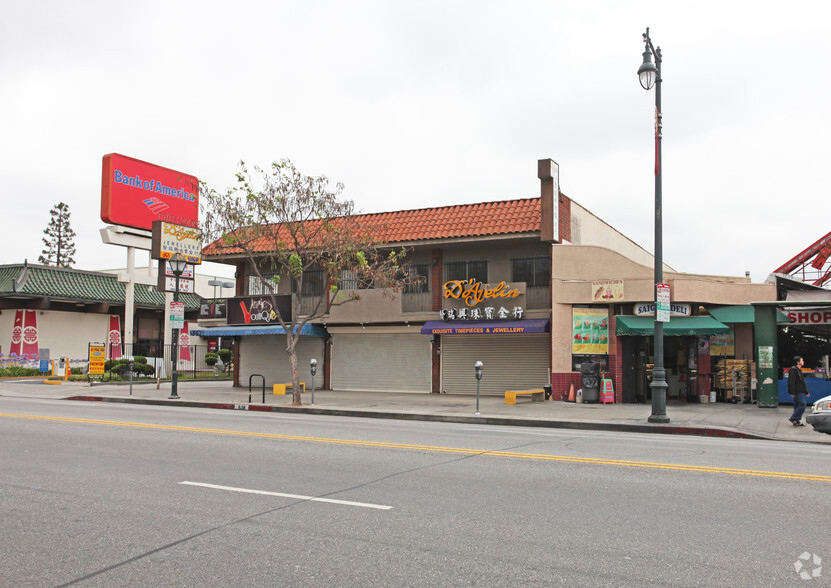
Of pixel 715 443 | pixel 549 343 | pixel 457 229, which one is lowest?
pixel 715 443

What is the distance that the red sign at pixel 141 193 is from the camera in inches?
1302

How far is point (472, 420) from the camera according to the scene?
704 inches

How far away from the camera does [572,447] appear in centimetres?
1160

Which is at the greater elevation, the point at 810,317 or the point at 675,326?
the point at 810,317

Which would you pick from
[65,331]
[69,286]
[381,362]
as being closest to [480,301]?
[381,362]

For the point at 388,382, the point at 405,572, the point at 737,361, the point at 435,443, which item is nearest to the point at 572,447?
the point at 435,443

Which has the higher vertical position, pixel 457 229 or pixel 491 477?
pixel 457 229

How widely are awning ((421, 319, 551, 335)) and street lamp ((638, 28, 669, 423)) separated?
21.5 ft

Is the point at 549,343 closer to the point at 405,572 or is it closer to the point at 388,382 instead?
the point at 388,382

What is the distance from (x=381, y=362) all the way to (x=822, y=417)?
16.6 meters

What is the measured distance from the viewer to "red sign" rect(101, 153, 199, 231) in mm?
33062

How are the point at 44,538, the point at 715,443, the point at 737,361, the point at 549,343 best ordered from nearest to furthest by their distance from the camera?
the point at 44,538 < the point at 715,443 < the point at 737,361 < the point at 549,343

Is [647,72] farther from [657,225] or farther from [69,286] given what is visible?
[69,286]

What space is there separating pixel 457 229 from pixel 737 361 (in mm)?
10113
